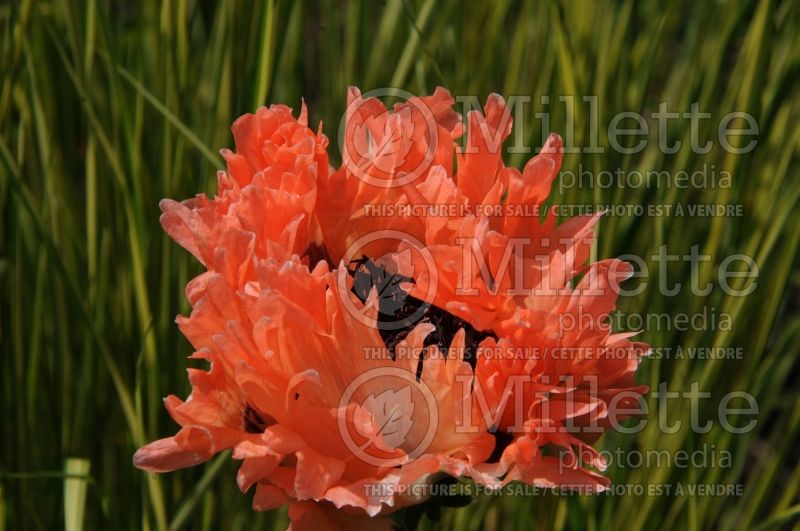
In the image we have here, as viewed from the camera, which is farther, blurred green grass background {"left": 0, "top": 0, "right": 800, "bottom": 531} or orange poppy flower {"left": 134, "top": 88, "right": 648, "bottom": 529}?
blurred green grass background {"left": 0, "top": 0, "right": 800, "bottom": 531}

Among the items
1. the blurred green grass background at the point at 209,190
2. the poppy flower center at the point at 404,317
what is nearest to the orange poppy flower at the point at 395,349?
the poppy flower center at the point at 404,317

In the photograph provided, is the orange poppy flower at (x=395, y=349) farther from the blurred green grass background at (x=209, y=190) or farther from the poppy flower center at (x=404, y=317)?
the blurred green grass background at (x=209, y=190)

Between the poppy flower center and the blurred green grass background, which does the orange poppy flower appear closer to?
the poppy flower center

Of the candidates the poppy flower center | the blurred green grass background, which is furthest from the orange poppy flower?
the blurred green grass background

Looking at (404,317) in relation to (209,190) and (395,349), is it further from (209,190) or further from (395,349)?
(209,190)

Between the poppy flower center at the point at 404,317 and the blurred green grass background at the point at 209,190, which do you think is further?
the blurred green grass background at the point at 209,190

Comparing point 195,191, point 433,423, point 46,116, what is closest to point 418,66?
point 195,191
